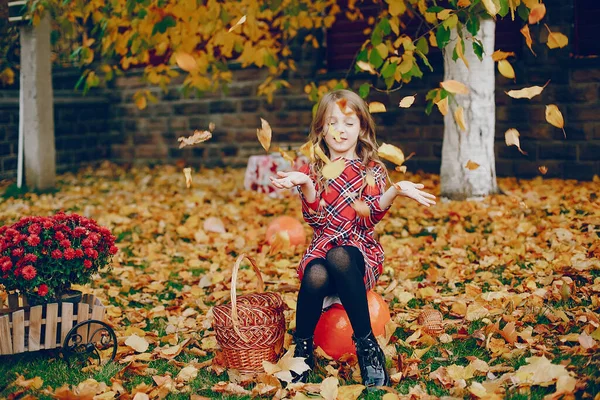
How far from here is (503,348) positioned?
2965mm

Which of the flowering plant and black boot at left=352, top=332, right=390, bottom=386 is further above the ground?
the flowering plant

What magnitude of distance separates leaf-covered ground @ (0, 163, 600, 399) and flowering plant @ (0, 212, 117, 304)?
390 mm

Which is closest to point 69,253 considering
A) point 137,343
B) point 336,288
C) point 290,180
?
point 137,343

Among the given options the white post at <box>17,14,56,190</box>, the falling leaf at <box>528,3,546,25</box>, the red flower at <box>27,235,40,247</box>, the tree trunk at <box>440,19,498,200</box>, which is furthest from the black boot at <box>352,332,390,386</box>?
the white post at <box>17,14,56,190</box>

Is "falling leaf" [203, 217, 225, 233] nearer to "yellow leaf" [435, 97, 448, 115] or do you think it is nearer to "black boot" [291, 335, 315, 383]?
"black boot" [291, 335, 315, 383]

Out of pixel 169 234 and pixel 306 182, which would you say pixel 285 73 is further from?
pixel 306 182

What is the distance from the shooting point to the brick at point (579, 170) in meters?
7.27

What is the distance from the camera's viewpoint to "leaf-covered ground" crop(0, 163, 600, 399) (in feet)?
9.02

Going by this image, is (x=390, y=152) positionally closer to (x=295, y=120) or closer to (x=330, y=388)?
(x=330, y=388)

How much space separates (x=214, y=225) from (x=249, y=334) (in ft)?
10.1

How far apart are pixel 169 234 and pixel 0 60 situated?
5.06 m

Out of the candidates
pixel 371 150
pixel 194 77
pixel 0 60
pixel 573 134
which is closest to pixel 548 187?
pixel 573 134

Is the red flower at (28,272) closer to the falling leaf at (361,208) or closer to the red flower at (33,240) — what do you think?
the red flower at (33,240)

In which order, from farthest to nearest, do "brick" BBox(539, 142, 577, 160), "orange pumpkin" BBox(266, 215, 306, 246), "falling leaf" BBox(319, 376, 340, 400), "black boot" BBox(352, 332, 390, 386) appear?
"brick" BBox(539, 142, 577, 160) → "orange pumpkin" BBox(266, 215, 306, 246) → "black boot" BBox(352, 332, 390, 386) → "falling leaf" BBox(319, 376, 340, 400)
